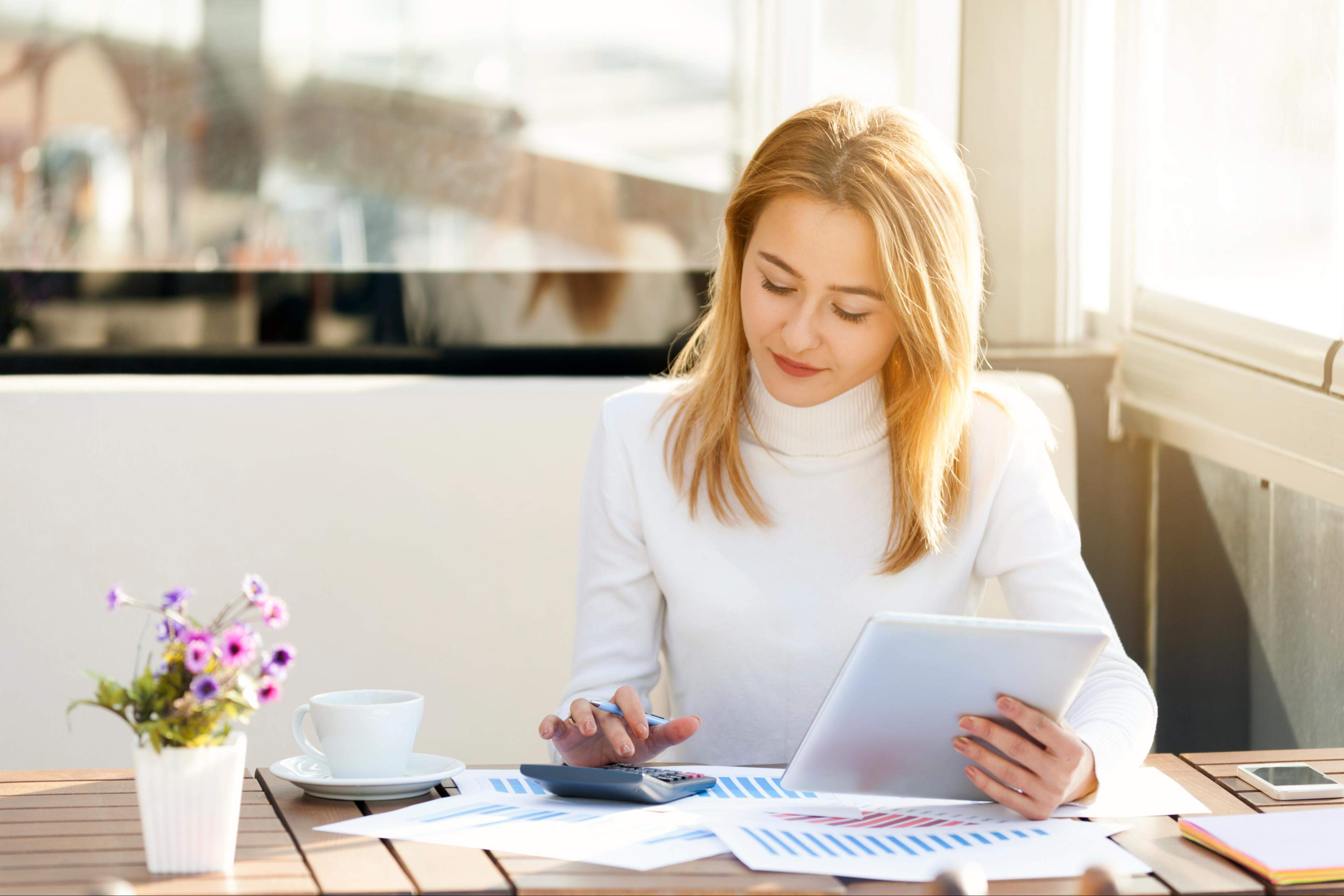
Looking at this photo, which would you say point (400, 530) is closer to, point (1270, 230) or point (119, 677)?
point (119, 677)

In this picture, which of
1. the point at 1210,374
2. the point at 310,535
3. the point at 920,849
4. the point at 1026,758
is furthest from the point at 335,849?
the point at 1210,374

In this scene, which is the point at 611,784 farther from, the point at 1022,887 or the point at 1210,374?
the point at 1210,374

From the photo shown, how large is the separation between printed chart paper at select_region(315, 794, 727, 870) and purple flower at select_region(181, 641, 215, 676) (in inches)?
8.4

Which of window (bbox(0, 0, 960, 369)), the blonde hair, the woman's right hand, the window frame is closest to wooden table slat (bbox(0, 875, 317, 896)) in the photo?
the woman's right hand

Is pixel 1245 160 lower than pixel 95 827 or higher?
higher

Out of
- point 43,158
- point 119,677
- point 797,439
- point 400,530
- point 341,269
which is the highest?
point 43,158

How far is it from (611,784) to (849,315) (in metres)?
0.60

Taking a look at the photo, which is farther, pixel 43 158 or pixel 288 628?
pixel 43 158

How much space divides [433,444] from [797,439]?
2.21ft

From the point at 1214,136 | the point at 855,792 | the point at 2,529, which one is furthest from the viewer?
the point at 1214,136

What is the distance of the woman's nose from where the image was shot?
1.51 metres

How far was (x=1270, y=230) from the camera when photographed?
2.04 meters

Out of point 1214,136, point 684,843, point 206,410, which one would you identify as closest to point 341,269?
point 206,410

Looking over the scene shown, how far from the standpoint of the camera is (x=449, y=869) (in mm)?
1017
